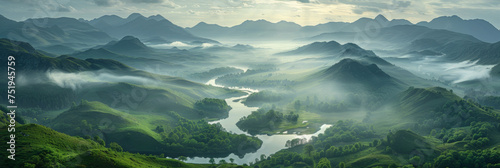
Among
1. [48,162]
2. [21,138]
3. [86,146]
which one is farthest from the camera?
[86,146]

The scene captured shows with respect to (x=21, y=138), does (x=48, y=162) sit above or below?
below

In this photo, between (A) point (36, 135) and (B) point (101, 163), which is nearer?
(B) point (101, 163)

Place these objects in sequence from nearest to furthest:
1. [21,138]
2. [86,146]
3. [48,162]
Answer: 1. [48,162]
2. [21,138]
3. [86,146]

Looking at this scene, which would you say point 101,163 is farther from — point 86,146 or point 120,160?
point 86,146

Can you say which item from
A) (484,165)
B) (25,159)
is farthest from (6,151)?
(484,165)

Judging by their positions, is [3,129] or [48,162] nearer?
[48,162]

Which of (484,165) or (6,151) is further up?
(6,151)

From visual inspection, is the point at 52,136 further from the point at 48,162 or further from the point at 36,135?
the point at 48,162

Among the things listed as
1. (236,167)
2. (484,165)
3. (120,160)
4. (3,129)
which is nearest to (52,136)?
(3,129)

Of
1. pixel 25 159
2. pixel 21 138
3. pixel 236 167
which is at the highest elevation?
pixel 21 138
